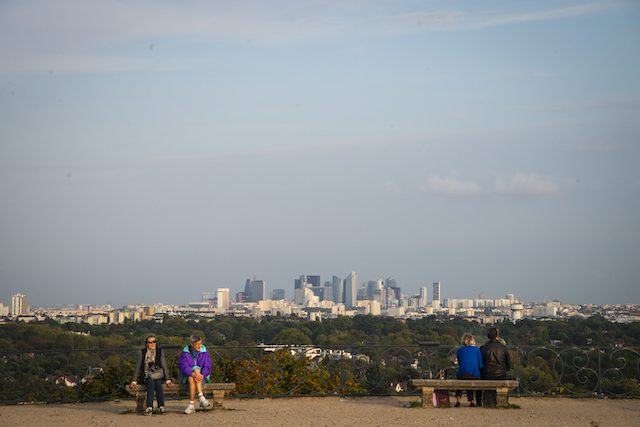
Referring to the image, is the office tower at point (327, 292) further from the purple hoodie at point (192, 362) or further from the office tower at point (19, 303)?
the purple hoodie at point (192, 362)

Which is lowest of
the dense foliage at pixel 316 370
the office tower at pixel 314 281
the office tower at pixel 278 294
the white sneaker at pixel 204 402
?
the white sneaker at pixel 204 402

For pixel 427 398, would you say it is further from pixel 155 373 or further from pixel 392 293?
pixel 392 293

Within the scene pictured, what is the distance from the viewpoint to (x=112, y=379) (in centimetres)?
1745

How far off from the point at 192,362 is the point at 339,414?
2417 mm

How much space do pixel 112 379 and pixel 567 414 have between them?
7481 millimetres

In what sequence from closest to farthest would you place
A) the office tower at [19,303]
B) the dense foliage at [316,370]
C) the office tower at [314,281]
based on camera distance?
the dense foliage at [316,370] < the office tower at [19,303] < the office tower at [314,281]

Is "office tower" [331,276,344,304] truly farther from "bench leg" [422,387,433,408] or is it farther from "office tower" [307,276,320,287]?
"bench leg" [422,387,433,408]

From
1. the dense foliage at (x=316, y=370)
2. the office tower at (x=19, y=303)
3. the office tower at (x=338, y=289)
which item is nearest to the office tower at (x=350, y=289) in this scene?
the office tower at (x=338, y=289)

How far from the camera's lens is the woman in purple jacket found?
15648mm

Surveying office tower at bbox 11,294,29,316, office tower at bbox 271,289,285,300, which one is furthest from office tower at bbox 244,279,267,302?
office tower at bbox 11,294,29,316

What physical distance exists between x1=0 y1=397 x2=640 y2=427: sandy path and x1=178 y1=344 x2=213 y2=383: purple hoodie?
Result: 620mm

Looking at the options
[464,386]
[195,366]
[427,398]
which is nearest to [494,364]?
[464,386]

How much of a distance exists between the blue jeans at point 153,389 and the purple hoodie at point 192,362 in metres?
0.39

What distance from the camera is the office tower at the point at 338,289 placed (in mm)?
151875
